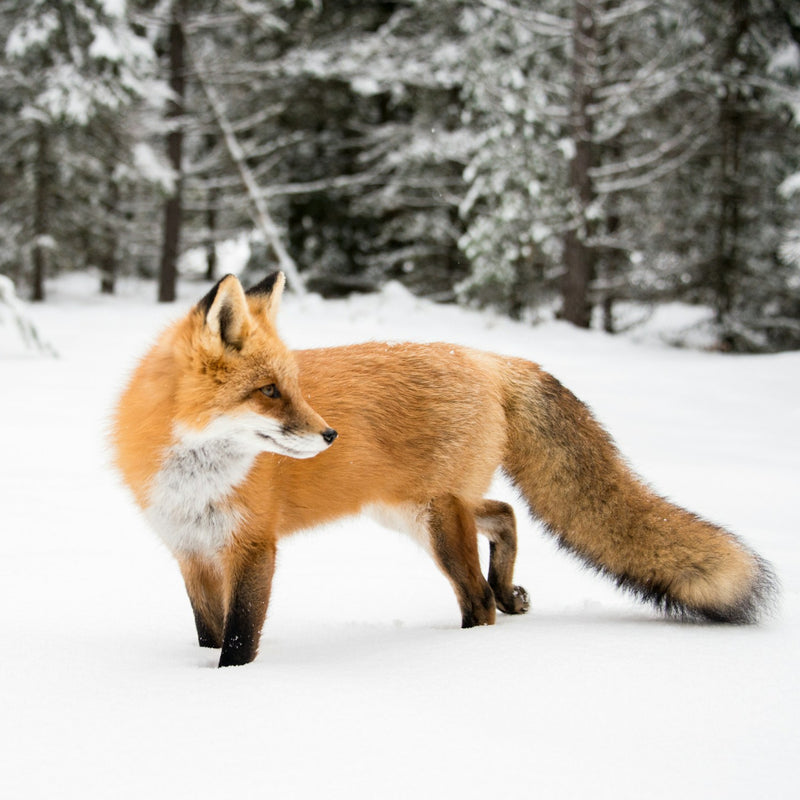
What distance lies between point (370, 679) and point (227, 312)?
1.39m

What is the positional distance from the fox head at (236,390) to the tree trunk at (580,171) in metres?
13.0

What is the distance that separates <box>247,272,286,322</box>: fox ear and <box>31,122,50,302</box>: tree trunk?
16.5 metres

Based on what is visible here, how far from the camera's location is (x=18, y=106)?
18.2m

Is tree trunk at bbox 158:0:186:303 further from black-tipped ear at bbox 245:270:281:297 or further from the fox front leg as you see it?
the fox front leg

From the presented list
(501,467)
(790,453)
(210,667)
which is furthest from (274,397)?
(790,453)

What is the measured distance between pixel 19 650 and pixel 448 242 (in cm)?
1956

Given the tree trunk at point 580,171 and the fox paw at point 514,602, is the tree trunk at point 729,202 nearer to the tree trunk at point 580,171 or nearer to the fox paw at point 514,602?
the tree trunk at point 580,171

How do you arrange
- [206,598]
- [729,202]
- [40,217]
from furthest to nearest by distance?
[40,217] < [729,202] < [206,598]

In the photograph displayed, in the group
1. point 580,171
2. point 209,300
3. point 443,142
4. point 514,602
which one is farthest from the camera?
point 443,142

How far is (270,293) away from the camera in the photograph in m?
3.33

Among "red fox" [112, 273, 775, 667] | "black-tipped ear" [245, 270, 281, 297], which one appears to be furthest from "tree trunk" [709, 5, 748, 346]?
"black-tipped ear" [245, 270, 281, 297]

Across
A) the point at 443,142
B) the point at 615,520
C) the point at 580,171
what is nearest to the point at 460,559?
the point at 615,520

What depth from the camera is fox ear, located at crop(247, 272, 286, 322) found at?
328 centimetres

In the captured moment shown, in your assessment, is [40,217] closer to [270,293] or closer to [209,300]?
[270,293]
